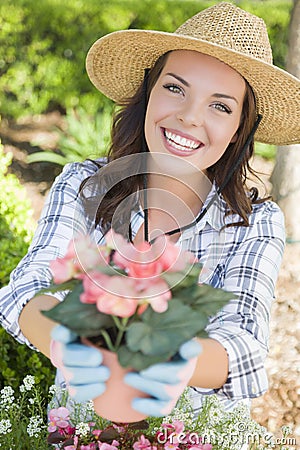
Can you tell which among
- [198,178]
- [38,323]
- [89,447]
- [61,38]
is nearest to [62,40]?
[61,38]

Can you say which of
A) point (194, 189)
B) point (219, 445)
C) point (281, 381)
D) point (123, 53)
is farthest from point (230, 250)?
point (281, 381)

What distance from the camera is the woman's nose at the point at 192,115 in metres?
1.64

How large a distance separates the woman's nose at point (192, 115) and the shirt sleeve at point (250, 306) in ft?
1.22

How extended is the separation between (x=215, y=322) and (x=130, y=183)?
1.68 feet

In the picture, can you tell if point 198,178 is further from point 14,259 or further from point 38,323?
point 14,259

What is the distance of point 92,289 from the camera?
3.11 ft

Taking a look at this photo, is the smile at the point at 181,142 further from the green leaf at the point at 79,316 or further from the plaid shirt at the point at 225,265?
the green leaf at the point at 79,316

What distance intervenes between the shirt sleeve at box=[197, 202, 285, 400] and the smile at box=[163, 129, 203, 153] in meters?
0.31

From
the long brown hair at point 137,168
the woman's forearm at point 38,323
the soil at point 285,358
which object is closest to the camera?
the woman's forearm at point 38,323

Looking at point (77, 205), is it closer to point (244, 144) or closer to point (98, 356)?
point (244, 144)

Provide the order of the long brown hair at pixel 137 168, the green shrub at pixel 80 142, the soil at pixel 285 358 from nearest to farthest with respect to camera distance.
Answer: the long brown hair at pixel 137 168
the soil at pixel 285 358
the green shrub at pixel 80 142

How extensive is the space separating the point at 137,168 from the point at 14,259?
1.27 metres

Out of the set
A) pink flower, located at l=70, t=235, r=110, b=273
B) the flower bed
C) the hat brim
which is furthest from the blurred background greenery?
pink flower, located at l=70, t=235, r=110, b=273

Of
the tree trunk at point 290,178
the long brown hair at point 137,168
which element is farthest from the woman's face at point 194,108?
the tree trunk at point 290,178
